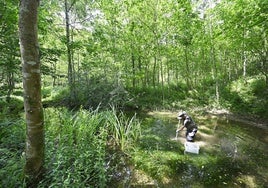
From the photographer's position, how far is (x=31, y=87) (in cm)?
255

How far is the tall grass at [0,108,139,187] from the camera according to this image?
2.87 metres

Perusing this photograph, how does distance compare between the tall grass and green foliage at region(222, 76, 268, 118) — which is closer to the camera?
the tall grass

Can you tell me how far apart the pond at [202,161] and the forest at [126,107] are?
0.03 meters

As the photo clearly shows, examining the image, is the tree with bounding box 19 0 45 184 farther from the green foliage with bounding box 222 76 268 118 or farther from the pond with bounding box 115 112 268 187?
the green foliage with bounding box 222 76 268 118

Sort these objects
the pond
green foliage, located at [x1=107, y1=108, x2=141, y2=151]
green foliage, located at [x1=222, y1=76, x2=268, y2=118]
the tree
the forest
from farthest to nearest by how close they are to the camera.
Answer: green foliage, located at [x1=222, y1=76, x2=268, y2=118]
green foliage, located at [x1=107, y1=108, x2=141, y2=151]
the pond
the forest
the tree

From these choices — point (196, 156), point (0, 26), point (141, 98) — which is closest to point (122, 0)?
point (141, 98)

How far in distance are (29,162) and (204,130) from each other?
6252 millimetres

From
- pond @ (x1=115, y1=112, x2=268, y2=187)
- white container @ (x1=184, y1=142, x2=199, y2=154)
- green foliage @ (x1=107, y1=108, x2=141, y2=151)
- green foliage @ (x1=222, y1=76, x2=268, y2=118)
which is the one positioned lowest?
pond @ (x1=115, y1=112, x2=268, y2=187)

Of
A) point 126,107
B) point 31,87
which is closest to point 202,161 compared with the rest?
point 31,87

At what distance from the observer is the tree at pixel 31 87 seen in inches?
95.0


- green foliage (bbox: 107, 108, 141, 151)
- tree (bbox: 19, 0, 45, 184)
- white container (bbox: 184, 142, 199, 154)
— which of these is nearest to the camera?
tree (bbox: 19, 0, 45, 184)

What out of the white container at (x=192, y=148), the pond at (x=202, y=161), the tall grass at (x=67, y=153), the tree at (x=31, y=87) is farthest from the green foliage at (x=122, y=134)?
the tree at (x=31, y=87)

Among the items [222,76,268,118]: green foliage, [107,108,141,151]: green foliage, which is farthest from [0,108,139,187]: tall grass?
[222,76,268,118]: green foliage

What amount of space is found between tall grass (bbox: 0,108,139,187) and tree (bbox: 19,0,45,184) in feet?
0.74
